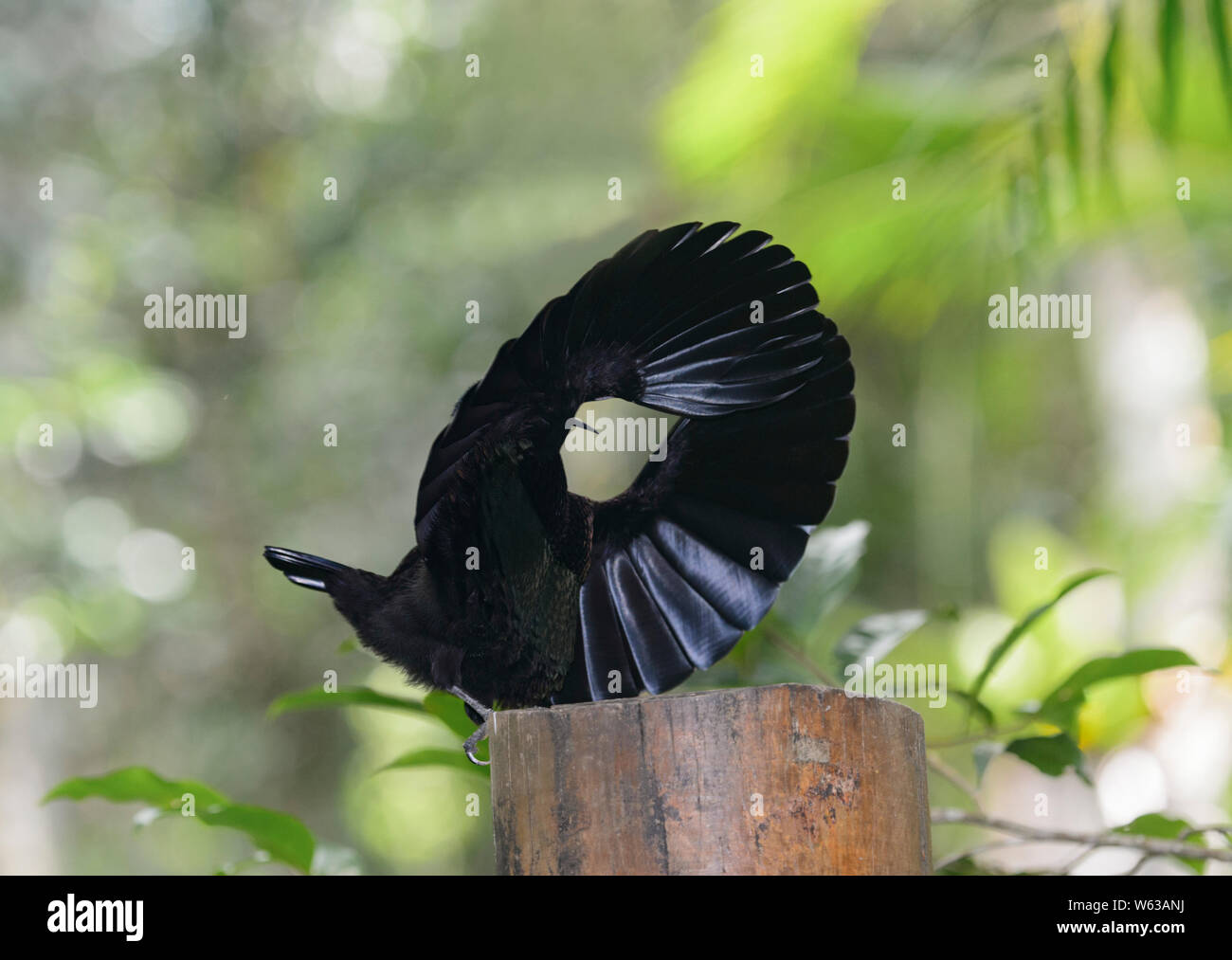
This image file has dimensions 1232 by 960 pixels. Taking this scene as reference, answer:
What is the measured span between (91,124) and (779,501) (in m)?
6.38

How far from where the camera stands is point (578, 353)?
1.24 metres

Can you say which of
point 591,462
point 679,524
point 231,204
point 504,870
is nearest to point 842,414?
point 679,524

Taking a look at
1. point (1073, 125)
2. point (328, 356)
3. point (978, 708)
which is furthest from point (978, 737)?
point (328, 356)

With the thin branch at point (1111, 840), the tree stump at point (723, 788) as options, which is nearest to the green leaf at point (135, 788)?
the tree stump at point (723, 788)

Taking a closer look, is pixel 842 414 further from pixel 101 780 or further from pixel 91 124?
pixel 91 124

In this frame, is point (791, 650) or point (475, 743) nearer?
point (475, 743)

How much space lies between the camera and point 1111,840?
1.49 m

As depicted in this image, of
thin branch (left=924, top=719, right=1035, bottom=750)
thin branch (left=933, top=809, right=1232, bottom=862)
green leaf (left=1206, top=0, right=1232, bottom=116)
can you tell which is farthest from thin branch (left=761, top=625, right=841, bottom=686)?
green leaf (left=1206, top=0, right=1232, bottom=116)

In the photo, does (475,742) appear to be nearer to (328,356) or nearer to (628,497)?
(628,497)

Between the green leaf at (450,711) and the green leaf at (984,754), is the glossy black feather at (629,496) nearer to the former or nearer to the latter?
the green leaf at (450,711)

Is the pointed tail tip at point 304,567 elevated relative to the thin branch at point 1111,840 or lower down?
elevated

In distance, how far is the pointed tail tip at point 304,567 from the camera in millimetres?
1562

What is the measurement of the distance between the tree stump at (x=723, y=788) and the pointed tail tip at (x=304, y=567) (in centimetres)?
54

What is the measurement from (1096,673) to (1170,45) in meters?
1.01
